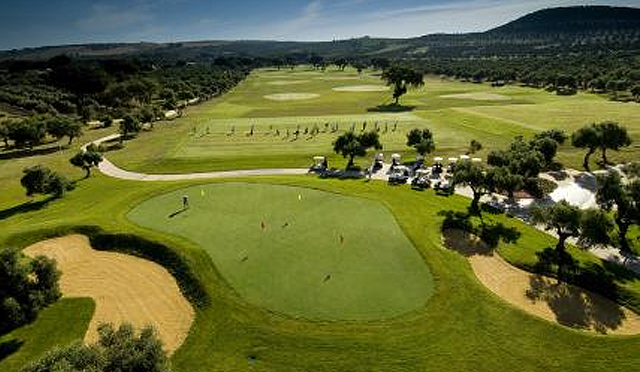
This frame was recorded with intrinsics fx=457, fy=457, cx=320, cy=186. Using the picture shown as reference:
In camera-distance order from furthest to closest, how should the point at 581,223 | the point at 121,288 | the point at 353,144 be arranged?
the point at 353,144 → the point at 581,223 → the point at 121,288

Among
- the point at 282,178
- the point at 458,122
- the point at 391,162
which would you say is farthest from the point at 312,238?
the point at 458,122

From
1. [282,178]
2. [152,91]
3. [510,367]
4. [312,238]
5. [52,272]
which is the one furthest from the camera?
[152,91]

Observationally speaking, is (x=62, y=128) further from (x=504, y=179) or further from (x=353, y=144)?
(x=504, y=179)

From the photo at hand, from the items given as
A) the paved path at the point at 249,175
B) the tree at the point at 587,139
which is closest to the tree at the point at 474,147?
the tree at the point at 587,139

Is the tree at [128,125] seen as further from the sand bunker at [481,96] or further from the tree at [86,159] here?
the sand bunker at [481,96]

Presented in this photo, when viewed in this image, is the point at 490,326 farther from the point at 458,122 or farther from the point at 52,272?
the point at 458,122

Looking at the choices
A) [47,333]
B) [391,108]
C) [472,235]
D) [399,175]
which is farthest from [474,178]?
[391,108]

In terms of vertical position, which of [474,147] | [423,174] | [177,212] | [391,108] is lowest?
[423,174]
